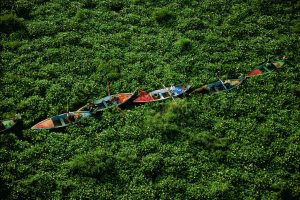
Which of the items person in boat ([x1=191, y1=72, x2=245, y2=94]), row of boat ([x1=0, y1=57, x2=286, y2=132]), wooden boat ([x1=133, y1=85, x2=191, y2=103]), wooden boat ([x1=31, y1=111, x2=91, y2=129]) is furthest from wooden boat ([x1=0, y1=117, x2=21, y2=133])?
person in boat ([x1=191, y1=72, x2=245, y2=94])

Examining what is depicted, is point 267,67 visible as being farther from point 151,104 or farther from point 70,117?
point 70,117

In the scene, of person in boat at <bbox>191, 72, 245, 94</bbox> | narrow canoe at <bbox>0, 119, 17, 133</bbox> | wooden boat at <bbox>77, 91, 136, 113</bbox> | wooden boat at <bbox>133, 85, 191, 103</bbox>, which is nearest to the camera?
narrow canoe at <bbox>0, 119, 17, 133</bbox>

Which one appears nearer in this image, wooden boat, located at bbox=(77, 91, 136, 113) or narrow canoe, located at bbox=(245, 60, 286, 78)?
wooden boat, located at bbox=(77, 91, 136, 113)

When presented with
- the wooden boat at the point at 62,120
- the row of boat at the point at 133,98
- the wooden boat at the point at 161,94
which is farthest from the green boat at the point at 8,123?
the wooden boat at the point at 161,94

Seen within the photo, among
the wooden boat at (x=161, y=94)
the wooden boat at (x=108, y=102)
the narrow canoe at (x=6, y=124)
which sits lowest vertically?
the wooden boat at (x=161, y=94)

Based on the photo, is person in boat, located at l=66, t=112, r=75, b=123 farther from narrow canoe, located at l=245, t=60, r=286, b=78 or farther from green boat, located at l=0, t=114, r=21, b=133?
narrow canoe, located at l=245, t=60, r=286, b=78

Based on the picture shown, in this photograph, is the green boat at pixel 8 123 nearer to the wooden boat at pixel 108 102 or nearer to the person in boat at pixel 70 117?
the person in boat at pixel 70 117
